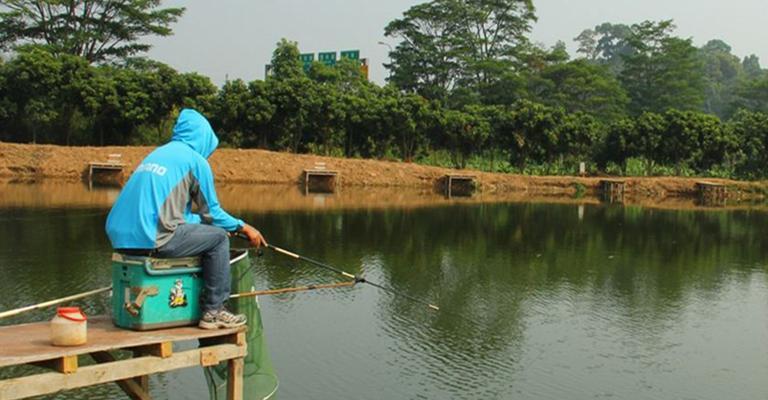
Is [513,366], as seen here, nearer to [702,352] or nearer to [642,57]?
[702,352]

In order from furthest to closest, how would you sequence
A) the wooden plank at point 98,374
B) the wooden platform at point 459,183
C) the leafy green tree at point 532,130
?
the leafy green tree at point 532,130
the wooden platform at point 459,183
the wooden plank at point 98,374

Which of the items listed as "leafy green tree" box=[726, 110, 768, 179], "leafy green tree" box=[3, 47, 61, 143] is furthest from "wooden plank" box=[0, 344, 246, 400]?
"leafy green tree" box=[726, 110, 768, 179]

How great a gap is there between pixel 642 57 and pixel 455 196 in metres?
29.2

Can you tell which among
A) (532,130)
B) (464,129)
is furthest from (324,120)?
(532,130)

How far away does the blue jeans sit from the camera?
14.8 feet

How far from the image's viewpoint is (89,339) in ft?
13.8

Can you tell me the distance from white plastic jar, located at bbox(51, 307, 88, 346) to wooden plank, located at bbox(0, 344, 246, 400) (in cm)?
17

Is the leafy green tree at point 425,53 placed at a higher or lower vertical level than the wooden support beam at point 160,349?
higher

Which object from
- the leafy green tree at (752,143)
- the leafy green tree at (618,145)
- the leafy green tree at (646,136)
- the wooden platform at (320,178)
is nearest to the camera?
the wooden platform at (320,178)

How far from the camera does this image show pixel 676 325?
10.3m

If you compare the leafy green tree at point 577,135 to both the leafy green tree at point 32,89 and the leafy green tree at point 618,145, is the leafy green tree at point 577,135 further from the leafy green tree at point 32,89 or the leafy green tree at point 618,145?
the leafy green tree at point 32,89

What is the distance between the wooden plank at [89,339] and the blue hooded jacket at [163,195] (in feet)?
1.68

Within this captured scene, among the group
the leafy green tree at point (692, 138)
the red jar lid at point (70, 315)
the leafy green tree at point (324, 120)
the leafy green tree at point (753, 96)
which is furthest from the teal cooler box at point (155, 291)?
the leafy green tree at point (753, 96)

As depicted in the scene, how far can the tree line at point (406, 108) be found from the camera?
33.8 metres
